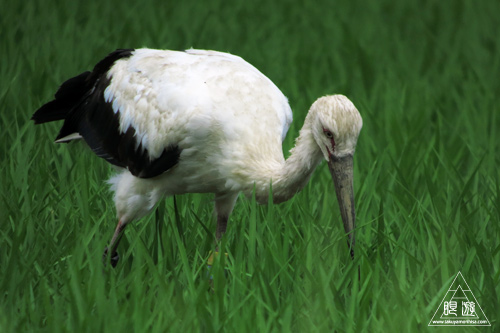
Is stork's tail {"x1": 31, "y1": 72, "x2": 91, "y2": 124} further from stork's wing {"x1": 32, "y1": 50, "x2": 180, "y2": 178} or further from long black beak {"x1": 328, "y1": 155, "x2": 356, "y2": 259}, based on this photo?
long black beak {"x1": 328, "y1": 155, "x2": 356, "y2": 259}

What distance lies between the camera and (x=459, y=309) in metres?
4.18

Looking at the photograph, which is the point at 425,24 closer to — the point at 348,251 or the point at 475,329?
the point at 348,251

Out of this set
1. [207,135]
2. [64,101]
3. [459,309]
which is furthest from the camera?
[64,101]

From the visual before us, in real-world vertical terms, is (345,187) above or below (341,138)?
below

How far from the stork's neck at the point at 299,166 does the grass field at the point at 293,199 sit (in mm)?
235

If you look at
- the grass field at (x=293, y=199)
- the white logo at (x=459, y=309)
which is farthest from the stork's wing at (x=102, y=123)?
the white logo at (x=459, y=309)

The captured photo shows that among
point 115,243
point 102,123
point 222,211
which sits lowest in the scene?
point 115,243

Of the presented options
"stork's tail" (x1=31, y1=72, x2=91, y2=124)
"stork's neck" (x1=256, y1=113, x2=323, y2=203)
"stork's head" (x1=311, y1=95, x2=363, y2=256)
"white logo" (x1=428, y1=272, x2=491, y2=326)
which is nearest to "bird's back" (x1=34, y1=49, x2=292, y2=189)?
"stork's neck" (x1=256, y1=113, x2=323, y2=203)

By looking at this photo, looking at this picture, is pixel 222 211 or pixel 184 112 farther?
pixel 222 211

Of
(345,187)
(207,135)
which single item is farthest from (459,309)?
(207,135)

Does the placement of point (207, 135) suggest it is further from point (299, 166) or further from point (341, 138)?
point (341, 138)

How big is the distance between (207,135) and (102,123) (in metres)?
1.06

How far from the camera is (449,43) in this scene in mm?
9727

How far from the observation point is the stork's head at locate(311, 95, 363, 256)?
4430 mm
